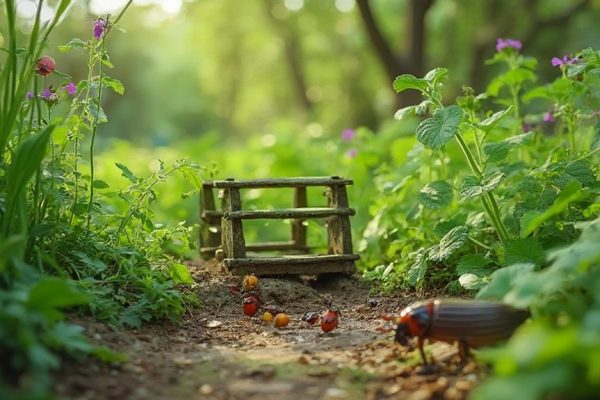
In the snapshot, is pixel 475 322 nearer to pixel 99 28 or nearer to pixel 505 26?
pixel 99 28

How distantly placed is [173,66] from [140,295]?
37811 millimetres

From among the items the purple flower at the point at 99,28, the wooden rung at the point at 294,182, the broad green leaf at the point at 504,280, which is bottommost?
the broad green leaf at the point at 504,280

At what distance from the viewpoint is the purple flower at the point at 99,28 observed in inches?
169

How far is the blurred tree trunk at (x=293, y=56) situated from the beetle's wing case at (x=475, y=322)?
15954 mm

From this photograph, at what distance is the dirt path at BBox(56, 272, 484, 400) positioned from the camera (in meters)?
3.02

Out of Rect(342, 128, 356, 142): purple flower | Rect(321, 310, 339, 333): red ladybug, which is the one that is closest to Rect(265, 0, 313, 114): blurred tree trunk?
Rect(342, 128, 356, 142): purple flower

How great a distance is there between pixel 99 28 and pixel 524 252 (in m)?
2.46

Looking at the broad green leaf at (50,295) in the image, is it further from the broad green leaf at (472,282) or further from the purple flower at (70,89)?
the broad green leaf at (472,282)

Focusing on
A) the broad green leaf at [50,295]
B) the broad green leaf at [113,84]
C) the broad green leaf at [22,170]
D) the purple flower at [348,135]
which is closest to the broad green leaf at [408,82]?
the broad green leaf at [113,84]

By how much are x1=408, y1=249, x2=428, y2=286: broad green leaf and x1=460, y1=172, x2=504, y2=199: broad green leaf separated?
0.53m

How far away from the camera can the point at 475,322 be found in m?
3.23

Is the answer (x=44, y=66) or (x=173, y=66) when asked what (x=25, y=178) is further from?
(x=173, y=66)

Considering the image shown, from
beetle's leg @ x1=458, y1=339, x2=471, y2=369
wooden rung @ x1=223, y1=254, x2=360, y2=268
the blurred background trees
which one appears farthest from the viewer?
the blurred background trees

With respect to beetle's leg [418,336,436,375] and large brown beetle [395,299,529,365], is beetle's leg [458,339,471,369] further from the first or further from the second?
beetle's leg [418,336,436,375]
